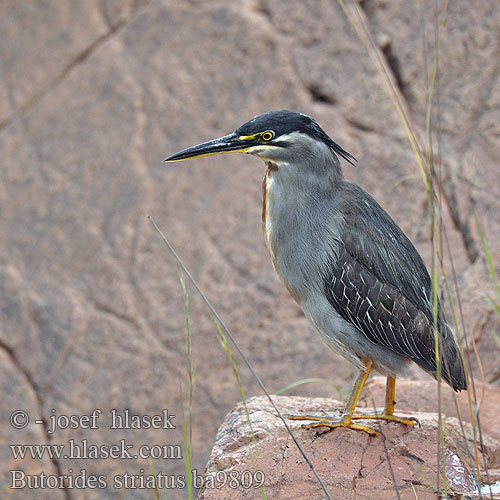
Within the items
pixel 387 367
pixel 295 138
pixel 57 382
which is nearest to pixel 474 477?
pixel 387 367

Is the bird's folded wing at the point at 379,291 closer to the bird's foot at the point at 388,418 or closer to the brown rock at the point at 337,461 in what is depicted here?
the bird's foot at the point at 388,418

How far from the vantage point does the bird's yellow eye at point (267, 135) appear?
3.41 metres

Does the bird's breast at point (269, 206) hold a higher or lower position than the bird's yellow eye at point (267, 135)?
lower

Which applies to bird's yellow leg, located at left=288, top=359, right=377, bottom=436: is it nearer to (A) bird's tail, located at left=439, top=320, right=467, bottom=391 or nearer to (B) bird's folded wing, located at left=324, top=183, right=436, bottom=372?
(B) bird's folded wing, located at left=324, top=183, right=436, bottom=372

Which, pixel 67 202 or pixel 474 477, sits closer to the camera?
pixel 474 477

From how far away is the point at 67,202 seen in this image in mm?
6633

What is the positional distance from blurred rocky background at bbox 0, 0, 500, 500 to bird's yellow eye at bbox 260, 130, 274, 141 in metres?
2.32

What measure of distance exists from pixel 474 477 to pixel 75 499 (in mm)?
3451

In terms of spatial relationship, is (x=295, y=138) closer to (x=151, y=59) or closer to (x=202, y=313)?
(x=202, y=313)

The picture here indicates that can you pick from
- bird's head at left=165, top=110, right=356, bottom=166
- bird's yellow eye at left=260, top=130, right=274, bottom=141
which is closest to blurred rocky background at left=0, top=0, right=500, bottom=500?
bird's head at left=165, top=110, right=356, bottom=166

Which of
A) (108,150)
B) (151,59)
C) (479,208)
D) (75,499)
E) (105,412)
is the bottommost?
(75,499)

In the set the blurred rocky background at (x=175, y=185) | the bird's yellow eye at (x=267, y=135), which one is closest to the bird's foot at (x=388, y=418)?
the bird's yellow eye at (x=267, y=135)

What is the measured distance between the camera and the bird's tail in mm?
3334

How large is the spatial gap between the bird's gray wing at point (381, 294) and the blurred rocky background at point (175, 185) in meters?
1.65
